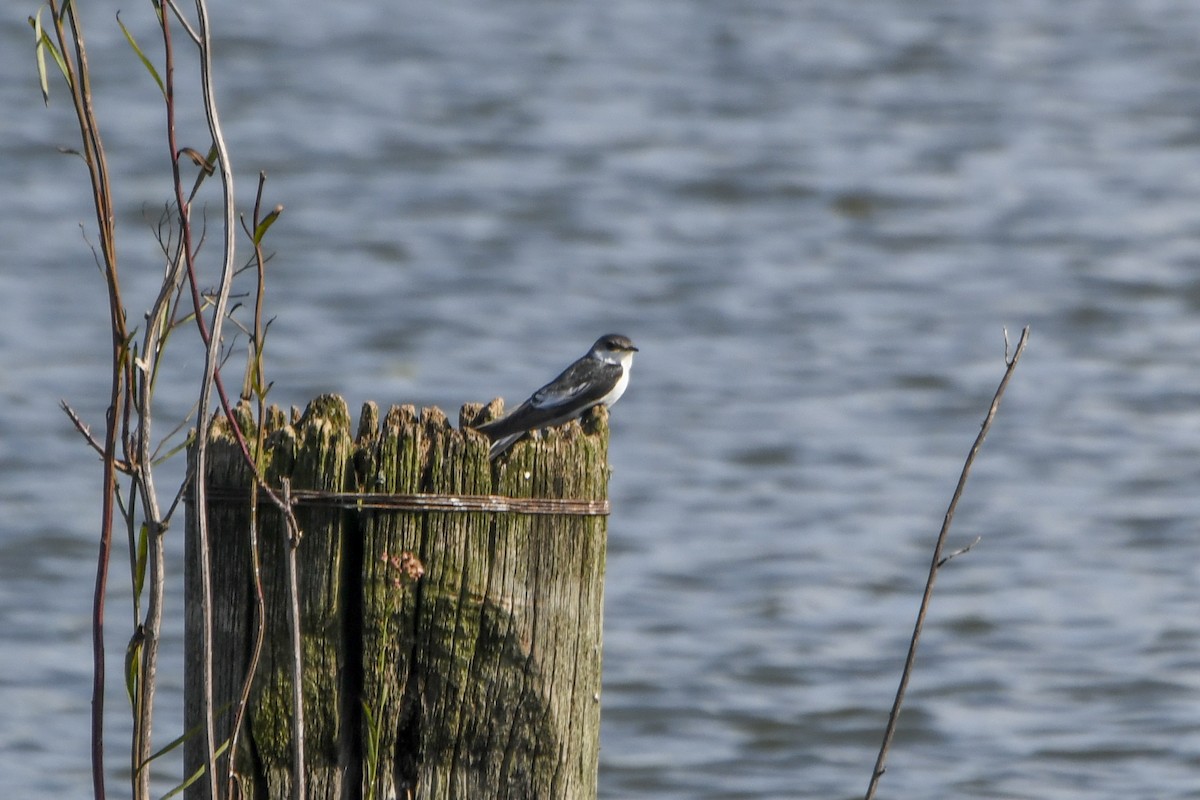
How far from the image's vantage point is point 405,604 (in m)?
3.41

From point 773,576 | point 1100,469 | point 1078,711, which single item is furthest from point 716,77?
point 1078,711

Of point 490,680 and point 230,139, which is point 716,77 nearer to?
point 230,139

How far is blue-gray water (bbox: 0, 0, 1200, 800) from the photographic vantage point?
29.6 feet

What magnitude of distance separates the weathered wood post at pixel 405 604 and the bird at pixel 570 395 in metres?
0.15

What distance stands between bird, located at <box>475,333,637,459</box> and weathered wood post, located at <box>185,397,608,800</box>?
0.15m

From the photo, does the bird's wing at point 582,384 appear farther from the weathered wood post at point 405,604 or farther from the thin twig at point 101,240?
the thin twig at point 101,240

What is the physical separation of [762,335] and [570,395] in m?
10.4

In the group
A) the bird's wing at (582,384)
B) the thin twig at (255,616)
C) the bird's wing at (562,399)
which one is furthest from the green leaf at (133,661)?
the bird's wing at (582,384)

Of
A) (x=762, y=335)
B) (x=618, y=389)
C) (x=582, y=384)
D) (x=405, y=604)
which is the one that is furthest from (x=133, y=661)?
(x=762, y=335)

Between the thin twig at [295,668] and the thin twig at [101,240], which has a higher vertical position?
the thin twig at [101,240]

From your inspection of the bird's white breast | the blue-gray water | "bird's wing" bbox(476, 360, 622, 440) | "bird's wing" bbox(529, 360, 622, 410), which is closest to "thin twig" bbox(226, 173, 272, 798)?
"bird's wing" bbox(476, 360, 622, 440)

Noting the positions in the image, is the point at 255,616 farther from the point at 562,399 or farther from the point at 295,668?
the point at 562,399

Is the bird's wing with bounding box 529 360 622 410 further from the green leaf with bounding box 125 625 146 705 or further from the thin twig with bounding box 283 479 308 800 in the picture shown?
the green leaf with bounding box 125 625 146 705

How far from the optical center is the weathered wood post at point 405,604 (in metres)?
3.38
